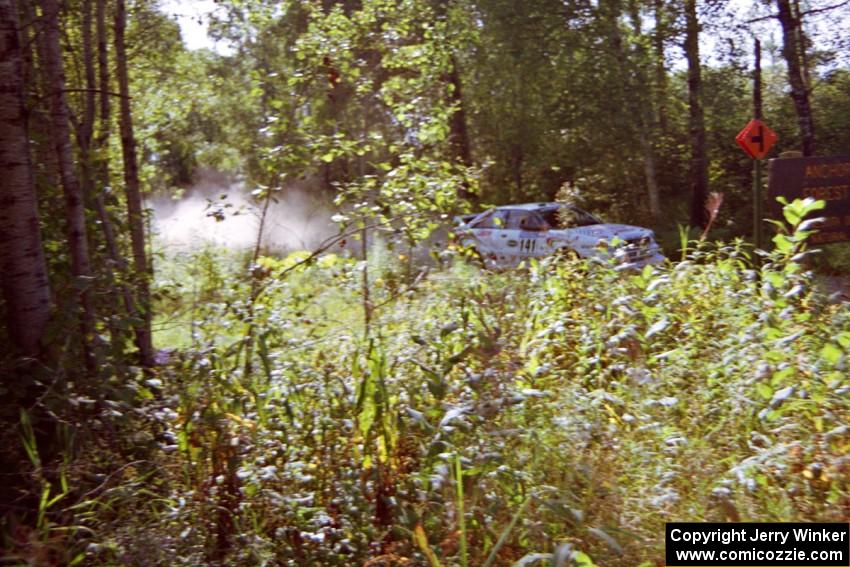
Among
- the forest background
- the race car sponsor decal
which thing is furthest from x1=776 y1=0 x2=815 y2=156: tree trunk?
the forest background

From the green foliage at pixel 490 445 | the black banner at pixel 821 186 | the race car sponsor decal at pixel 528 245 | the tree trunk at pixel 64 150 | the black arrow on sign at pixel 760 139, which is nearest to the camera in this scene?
the green foliage at pixel 490 445

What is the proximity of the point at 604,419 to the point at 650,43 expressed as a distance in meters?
17.4

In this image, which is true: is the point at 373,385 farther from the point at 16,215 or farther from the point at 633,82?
the point at 633,82

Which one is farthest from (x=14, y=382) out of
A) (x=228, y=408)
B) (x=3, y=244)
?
(x=228, y=408)

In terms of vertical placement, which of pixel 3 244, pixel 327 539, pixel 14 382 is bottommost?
pixel 327 539

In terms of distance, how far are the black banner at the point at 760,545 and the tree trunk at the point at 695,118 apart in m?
17.2

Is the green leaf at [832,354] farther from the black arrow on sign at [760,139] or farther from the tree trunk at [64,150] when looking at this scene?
the black arrow on sign at [760,139]

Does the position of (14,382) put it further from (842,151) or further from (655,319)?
(842,151)

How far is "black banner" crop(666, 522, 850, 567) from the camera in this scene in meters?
3.76

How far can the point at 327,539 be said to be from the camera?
4090 mm

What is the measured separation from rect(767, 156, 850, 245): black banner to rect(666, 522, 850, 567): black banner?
679 cm

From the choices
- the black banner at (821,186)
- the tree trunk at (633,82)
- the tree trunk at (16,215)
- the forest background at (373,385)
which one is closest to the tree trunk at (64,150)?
the forest background at (373,385)

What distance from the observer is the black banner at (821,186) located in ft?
33.0

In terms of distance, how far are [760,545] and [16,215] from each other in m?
4.09
